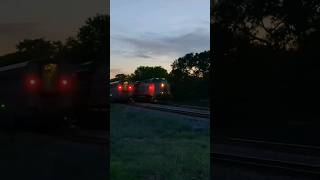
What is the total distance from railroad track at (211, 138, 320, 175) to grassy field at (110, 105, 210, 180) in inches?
23.9

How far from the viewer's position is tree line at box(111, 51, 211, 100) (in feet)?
33.4

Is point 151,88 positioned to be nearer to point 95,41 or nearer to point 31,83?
point 95,41

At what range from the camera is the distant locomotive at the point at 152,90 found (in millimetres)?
10500

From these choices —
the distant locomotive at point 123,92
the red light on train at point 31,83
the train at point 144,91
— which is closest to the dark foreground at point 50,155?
the red light on train at point 31,83

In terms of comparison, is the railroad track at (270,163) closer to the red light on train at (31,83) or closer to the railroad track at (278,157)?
the railroad track at (278,157)

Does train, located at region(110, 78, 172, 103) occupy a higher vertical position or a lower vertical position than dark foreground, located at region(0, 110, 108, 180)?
higher

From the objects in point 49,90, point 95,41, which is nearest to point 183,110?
point 95,41

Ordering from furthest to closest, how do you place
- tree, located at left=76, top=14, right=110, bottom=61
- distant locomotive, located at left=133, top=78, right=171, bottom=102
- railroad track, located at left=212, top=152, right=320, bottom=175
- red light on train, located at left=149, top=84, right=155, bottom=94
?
red light on train, located at left=149, top=84, right=155, bottom=94 → distant locomotive, located at left=133, top=78, right=171, bottom=102 → railroad track, located at left=212, top=152, right=320, bottom=175 → tree, located at left=76, top=14, right=110, bottom=61

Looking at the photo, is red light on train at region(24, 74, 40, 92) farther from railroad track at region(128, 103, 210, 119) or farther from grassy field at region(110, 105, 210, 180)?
railroad track at region(128, 103, 210, 119)

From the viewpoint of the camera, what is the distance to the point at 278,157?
865 cm

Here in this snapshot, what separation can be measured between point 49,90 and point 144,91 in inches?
197

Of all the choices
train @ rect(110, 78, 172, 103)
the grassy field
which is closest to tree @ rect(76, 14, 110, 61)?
the grassy field

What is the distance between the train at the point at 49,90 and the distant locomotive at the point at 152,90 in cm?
359

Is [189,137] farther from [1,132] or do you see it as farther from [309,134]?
[1,132]
